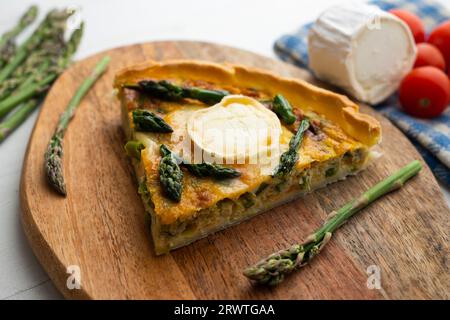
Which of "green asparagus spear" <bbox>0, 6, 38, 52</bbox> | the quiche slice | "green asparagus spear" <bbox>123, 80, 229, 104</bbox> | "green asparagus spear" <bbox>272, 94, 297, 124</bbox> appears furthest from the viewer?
"green asparagus spear" <bbox>0, 6, 38, 52</bbox>

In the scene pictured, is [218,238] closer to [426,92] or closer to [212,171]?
[212,171]

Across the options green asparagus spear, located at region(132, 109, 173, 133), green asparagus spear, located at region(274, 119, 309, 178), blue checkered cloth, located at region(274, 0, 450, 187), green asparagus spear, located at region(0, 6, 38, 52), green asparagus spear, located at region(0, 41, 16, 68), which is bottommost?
blue checkered cloth, located at region(274, 0, 450, 187)

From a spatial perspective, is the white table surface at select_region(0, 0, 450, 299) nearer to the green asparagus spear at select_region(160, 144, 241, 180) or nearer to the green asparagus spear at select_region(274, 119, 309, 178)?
the green asparagus spear at select_region(274, 119, 309, 178)

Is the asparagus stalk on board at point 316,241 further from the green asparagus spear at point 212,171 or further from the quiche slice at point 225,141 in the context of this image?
the green asparagus spear at point 212,171

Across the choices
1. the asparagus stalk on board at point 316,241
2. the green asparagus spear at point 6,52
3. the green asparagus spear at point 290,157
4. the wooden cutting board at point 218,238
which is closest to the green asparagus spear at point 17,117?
the wooden cutting board at point 218,238

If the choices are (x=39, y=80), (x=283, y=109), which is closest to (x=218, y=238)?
(x=283, y=109)

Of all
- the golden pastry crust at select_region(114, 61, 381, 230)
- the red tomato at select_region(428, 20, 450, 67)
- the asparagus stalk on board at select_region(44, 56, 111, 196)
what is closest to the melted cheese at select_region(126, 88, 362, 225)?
the golden pastry crust at select_region(114, 61, 381, 230)

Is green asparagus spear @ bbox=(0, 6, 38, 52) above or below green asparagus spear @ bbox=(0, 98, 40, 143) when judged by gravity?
above
